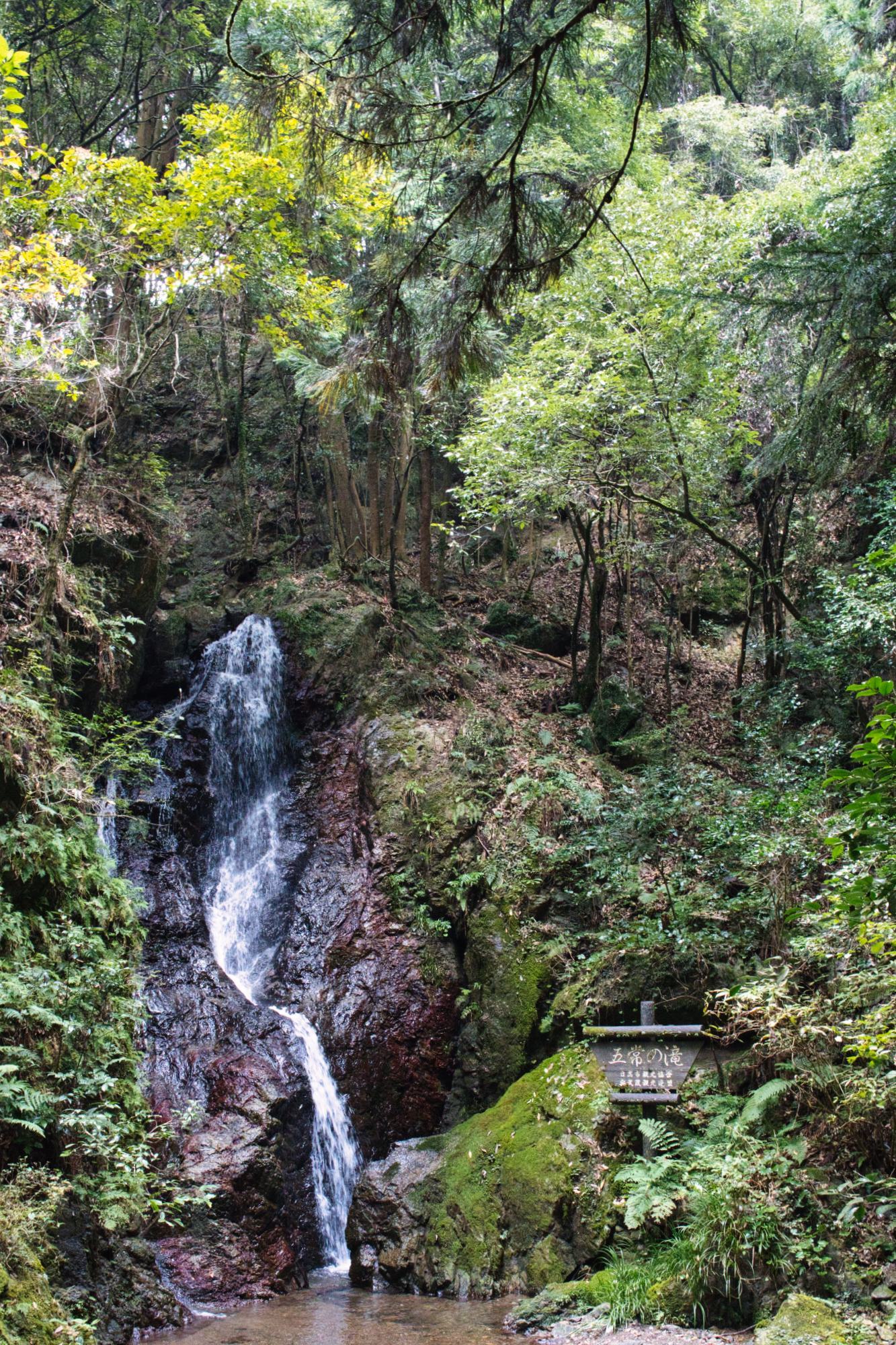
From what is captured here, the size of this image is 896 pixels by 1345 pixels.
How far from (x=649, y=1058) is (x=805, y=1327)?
228cm

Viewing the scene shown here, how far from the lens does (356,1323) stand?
588 centimetres

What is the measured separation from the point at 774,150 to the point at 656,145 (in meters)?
2.83

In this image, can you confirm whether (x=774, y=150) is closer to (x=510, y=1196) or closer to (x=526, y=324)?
(x=526, y=324)

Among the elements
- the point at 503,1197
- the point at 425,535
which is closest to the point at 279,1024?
the point at 503,1197

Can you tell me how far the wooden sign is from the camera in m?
6.34

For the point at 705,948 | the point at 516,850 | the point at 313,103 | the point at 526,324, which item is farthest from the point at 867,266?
the point at 526,324

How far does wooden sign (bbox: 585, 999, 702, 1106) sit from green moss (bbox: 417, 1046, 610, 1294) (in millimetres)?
322

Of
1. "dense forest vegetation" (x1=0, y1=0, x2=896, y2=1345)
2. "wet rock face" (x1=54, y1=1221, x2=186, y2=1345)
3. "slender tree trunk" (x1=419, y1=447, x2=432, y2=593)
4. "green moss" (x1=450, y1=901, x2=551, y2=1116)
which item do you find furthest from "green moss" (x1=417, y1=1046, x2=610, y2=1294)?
"slender tree trunk" (x1=419, y1=447, x2=432, y2=593)

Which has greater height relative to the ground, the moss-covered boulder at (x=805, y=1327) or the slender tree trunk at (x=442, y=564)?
the slender tree trunk at (x=442, y=564)

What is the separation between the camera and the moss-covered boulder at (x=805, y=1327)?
4.11 m

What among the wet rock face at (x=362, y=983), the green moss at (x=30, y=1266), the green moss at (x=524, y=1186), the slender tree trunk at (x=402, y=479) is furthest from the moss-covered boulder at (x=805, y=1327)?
the slender tree trunk at (x=402, y=479)

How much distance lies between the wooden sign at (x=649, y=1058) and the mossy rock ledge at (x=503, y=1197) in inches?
11.7

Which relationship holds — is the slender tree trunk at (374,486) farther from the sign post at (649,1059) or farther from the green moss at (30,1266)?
the green moss at (30,1266)

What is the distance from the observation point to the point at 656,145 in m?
20.6
